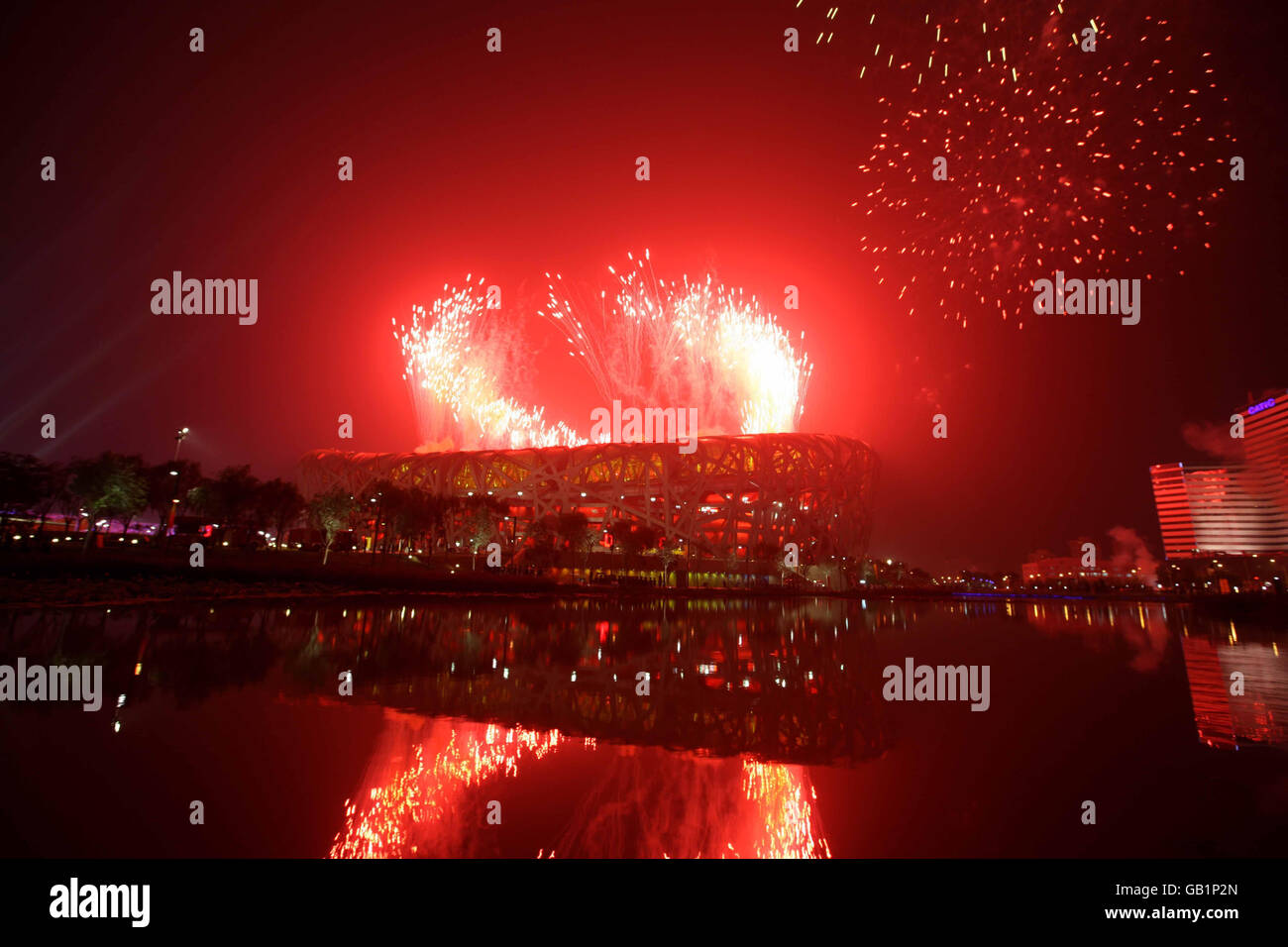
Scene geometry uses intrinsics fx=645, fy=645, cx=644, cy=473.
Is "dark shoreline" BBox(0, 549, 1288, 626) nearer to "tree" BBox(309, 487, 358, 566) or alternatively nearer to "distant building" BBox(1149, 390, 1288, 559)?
"tree" BBox(309, 487, 358, 566)

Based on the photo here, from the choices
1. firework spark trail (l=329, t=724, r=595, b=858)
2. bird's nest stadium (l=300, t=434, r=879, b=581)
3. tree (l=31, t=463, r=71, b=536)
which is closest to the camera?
firework spark trail (l=329, t=724, r=595, b=858)

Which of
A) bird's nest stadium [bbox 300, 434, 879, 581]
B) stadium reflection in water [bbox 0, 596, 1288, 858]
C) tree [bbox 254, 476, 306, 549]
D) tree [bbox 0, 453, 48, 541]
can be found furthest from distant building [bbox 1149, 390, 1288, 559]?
tree [bbox 0, 453, 48, 541]

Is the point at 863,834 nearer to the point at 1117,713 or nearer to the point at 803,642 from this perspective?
the point at 1117,713

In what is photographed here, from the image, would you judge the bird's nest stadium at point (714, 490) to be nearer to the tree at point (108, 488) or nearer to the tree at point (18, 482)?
the tree at point (108, 488)

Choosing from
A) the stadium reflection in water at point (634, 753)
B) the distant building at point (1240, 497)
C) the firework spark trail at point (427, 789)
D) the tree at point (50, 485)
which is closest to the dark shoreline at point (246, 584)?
the stadium reflection in water at point (634, 753)

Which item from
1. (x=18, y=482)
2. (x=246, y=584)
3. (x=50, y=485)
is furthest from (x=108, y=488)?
(x=246, y=584)
